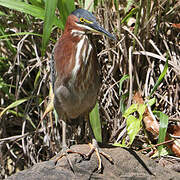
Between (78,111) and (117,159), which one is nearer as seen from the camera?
(117,159)

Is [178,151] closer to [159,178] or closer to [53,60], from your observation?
[159,178]

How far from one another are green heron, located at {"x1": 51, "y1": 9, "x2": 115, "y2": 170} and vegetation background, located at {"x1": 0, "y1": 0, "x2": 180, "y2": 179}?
13.1 inches

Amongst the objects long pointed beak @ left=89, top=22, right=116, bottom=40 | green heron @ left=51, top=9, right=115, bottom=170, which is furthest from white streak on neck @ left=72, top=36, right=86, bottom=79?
long pointed beak @ left=89, top=22, right=116, bottom=40

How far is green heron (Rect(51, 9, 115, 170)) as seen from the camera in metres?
2.90

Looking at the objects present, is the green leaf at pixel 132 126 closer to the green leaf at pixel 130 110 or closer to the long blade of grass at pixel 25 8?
the green leaf at pixel 130 110

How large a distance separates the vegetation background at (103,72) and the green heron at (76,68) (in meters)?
0.33

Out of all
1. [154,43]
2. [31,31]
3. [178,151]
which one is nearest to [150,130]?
[178,151]

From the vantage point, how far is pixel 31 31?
13.0 feet

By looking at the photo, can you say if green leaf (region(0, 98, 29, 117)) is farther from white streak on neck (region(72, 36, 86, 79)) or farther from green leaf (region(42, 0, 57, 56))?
white streak on neck (region(72, 36, 86, 79))

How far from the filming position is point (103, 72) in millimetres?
3820

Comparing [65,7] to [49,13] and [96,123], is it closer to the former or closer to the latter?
[49,13]

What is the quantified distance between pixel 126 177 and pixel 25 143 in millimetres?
1597

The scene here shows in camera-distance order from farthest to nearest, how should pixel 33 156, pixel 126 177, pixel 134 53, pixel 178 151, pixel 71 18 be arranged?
1. pixel 33 156
2. pixel 134 53
3. pixel 178 151
4. pixel 71 18
5. pixel 126 177

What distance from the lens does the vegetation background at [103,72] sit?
140 inches
